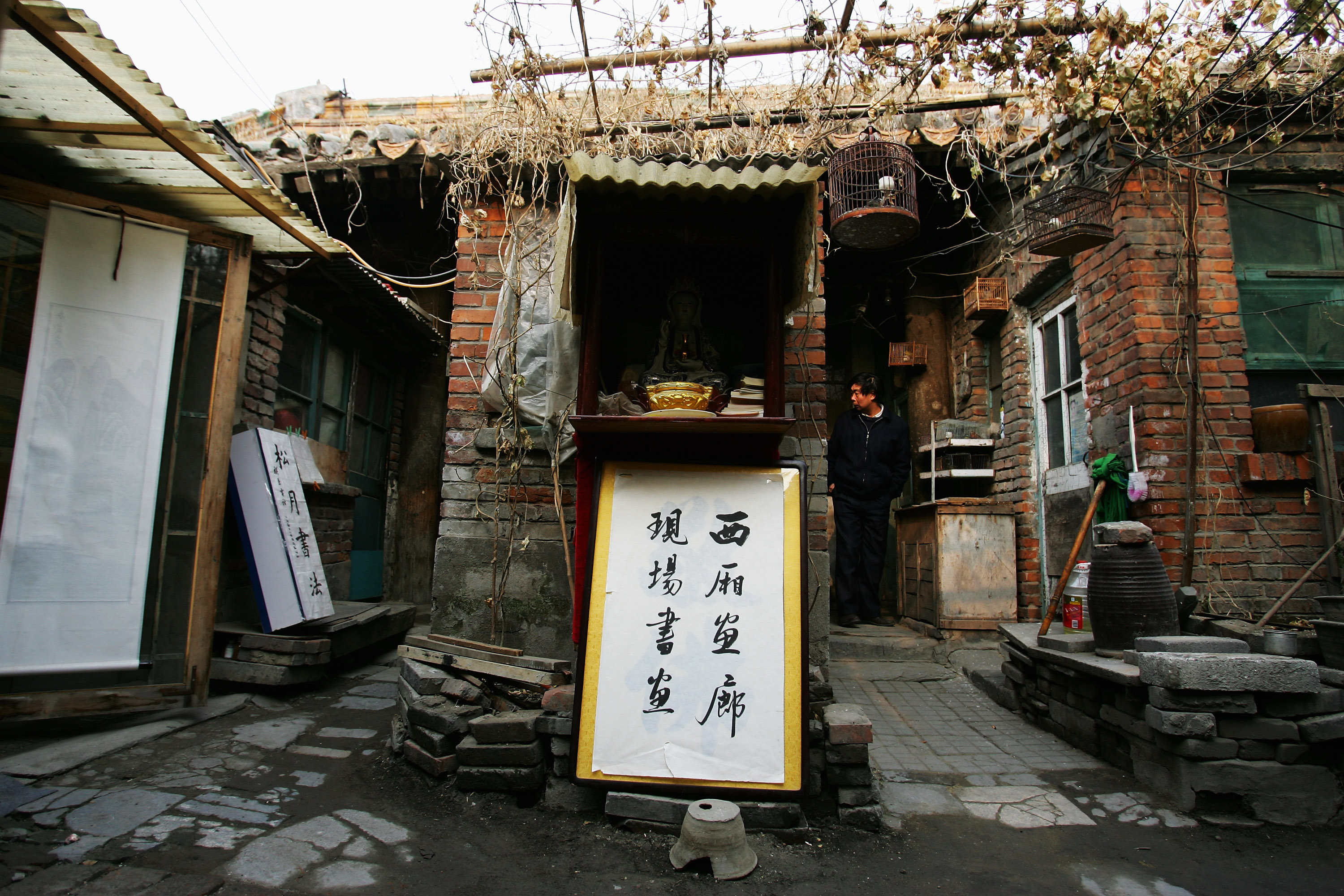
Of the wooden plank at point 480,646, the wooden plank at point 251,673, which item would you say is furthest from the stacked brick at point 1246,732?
the wooden plank at point 251,673

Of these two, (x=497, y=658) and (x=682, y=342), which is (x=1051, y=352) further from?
(x=497, y=658)

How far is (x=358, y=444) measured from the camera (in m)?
7.28

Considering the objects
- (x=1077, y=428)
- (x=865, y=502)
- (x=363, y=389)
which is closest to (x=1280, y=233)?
(x=1077, y=428)

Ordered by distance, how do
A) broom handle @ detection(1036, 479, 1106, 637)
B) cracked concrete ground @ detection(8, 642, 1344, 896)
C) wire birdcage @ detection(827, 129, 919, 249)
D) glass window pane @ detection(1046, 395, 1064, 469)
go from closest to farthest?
1. cracked concrete ground @ detection(8, 642, 1344, 896)
2. broom handle @ detection(1036, 479, 1106, 637)
3. wire birdcage @ detection(827, 129, 919, 249)
4. glass window pane @ detection(1046, 395, 1064, 469)

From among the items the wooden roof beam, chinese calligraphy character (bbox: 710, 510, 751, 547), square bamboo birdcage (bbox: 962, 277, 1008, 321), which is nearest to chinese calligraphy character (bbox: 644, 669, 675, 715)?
chinese calligraphy character (bbox: 710, 510, 751, 547)

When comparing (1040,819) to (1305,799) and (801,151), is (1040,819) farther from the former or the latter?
(801,151)

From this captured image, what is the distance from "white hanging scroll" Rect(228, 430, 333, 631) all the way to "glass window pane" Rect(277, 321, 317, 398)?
1254 millimetres

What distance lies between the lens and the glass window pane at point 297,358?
5.93 meters

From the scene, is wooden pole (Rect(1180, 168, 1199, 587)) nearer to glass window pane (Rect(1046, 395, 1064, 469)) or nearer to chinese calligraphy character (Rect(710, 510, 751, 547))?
glass window pane (Rect(1046, 395, 1064, 469))

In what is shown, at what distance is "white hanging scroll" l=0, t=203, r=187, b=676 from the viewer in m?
3.38

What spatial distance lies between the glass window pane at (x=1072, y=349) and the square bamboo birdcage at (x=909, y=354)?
1570mm

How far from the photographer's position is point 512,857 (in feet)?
8.38

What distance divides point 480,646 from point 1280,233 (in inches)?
239

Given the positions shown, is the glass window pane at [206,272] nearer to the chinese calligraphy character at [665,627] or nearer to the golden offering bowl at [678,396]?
A: the golden offering bowl at [678,396]
